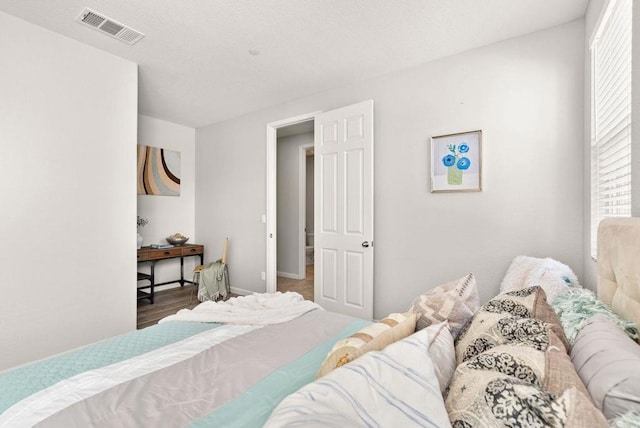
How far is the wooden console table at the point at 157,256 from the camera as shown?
4.03 m

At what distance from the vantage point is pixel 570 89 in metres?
2.31

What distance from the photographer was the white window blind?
4.61 feet

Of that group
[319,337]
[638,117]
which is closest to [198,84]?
[319,337]

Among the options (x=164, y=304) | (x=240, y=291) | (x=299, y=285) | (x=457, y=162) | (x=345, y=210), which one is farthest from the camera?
(x=299, y=285)

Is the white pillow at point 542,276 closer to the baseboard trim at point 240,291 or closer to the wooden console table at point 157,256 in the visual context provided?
the baseboard trim at point 240,291

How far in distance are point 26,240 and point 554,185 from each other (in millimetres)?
4086

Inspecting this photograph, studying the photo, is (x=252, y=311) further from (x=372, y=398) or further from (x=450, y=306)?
(x=372, y=398)

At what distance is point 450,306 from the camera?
1.26m

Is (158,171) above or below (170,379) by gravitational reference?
above

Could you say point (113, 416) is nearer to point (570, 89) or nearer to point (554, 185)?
point (554, 185)

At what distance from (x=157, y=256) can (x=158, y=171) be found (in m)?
1.35

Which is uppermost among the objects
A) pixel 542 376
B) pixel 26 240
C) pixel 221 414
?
pixel 26 240

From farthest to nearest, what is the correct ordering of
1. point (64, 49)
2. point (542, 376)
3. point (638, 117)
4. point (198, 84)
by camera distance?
point (198, 84) < point (64, 49) < point (638, 117) < point (542, 376)

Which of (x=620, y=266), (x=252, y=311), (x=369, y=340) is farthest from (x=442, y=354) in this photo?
(x=252, y=311)
